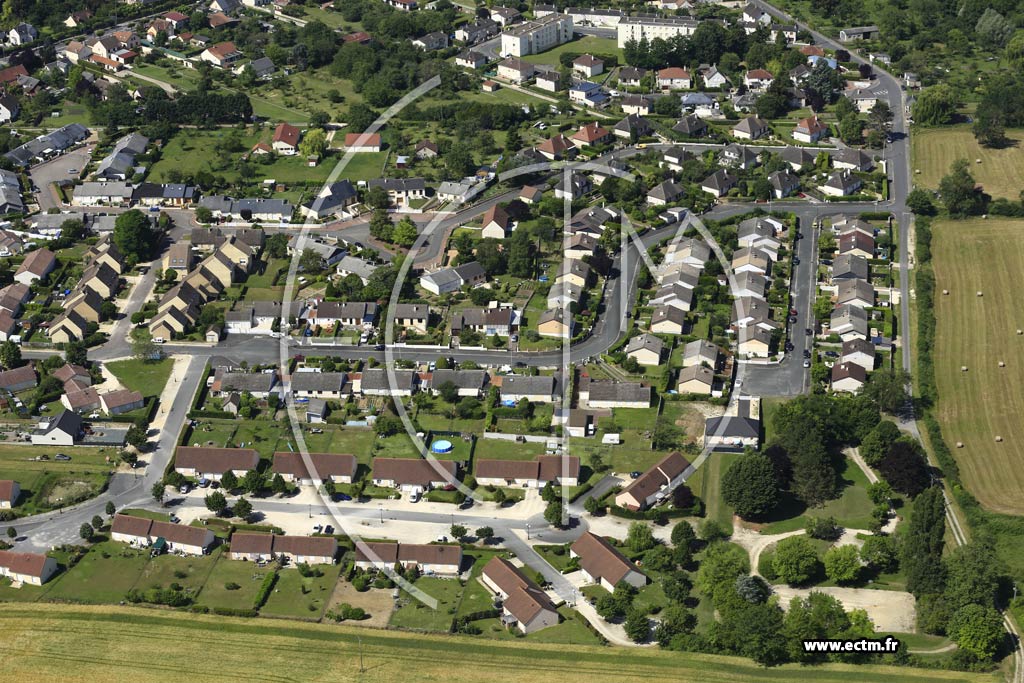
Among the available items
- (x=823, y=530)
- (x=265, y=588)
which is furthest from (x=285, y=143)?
(x=823, y=530)

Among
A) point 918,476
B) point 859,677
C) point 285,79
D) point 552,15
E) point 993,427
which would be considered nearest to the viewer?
point 859,677

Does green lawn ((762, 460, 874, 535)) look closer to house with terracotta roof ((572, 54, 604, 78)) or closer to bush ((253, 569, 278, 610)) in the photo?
bush ((253, 569, 278, 610))

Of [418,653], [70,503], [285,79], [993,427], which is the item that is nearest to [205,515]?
[70,503]

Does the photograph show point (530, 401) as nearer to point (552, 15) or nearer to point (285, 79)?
point (285, 79)

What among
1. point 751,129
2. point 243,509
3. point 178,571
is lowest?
point 751,129

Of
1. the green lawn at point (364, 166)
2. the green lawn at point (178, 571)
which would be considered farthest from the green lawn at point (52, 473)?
the green lawn at point (364, 166)

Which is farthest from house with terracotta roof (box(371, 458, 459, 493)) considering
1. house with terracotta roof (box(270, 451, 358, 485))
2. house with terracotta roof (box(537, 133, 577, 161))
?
house with terracotta roof (box(537, 133, 577, 161))

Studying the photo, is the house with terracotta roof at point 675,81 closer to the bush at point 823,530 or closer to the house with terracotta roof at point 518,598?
the bush at point 823,530

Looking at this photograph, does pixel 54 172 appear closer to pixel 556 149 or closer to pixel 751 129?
pixel 556 149
